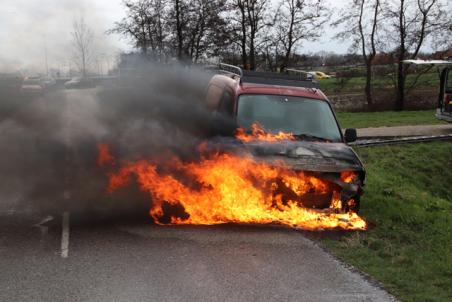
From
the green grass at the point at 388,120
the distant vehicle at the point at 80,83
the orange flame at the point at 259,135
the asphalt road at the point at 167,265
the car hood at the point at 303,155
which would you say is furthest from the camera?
the green grass at the point at 388,120

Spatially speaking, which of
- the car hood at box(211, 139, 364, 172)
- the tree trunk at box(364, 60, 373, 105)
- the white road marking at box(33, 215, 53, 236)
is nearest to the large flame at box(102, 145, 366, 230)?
the car hood at box(211, 139, 364, 172)

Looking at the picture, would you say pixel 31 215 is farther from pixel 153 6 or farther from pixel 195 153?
pixel 153 6

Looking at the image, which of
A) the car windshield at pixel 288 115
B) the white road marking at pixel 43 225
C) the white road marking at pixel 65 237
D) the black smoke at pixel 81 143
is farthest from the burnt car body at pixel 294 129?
the white road marking at pixel 43 225

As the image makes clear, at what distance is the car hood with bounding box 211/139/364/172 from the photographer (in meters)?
7.22

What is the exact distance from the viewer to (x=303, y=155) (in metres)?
7.30

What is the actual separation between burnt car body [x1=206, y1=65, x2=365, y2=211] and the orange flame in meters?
0.09

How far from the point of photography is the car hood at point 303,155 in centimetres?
722

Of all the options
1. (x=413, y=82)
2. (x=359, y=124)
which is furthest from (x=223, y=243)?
(x=413, y=82)

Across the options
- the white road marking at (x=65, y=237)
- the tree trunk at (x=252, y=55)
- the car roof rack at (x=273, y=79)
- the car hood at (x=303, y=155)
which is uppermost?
the tree trunk at (x=252, y=55)

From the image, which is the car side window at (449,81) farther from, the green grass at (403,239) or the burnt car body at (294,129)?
the burnt car body at (294,129)

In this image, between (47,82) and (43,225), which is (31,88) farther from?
(43,225)

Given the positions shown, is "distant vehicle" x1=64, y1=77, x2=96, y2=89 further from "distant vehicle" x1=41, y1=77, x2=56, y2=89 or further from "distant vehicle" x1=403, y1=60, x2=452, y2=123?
"distant vehicle" x1=403, y1=60, x2=452, y2=123

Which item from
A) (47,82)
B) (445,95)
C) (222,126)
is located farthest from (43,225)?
(445,95)

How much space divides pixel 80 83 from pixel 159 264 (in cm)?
666
